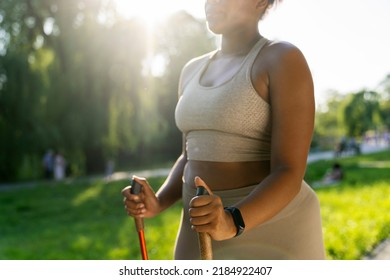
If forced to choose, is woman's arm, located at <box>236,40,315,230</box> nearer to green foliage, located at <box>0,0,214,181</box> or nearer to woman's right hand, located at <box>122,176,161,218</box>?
woman's right hand, located at <box>122,176,161,218</box>

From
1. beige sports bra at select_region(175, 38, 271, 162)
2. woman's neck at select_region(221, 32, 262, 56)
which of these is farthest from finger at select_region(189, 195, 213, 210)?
woman's neck at select_region(221, 32, 262, 56)

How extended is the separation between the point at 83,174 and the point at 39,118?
241 cm

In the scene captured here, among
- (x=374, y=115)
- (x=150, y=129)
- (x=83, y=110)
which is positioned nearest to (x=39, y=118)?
(x=83, y=110)

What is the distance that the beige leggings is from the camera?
1235 mm

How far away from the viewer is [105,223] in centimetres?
721

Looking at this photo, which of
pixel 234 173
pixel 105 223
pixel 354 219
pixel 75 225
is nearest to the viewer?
pixel 234 173

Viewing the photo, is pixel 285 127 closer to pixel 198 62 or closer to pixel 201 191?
pixel 201 191

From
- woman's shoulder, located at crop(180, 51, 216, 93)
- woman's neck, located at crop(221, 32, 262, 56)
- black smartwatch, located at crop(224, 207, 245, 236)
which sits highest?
woman's neck, located at crop(221, 32, 262, 56)

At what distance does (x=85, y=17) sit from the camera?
41.4 feet

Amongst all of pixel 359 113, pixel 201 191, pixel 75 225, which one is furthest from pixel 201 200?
pixel 359 113

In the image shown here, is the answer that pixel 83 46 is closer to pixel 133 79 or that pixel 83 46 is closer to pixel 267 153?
pixel 133 79

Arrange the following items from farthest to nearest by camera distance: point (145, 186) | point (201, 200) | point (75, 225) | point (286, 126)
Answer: point (75, 225), point (145, 186), point (286, 126), point (201, 200)

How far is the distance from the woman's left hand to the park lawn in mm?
3076

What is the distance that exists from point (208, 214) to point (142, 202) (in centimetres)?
39
